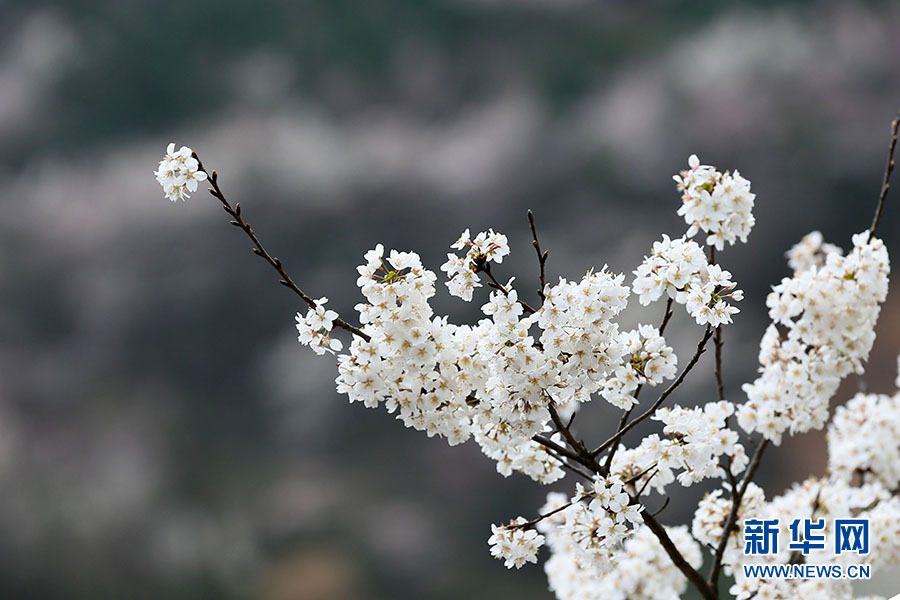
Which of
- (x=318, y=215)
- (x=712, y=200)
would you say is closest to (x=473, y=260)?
(x=712, y=200)

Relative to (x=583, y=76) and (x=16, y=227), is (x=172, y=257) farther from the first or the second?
(x=583, y=76)

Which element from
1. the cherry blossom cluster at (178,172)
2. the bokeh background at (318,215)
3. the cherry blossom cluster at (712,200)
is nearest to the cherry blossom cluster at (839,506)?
the cherry blossom cluster at (712,200)

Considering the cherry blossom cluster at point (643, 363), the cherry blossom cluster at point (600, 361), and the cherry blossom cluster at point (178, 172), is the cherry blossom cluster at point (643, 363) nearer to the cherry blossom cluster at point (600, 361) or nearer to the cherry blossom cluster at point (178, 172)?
the cherry blossom cluster at point (600, 361)

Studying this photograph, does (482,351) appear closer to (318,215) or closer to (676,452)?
(676,452)

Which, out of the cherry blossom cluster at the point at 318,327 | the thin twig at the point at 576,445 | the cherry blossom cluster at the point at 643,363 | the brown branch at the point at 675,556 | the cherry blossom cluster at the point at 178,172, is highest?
the cherry blossom cluster at the point at 178,172

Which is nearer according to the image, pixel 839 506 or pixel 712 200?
pixel 712 200
